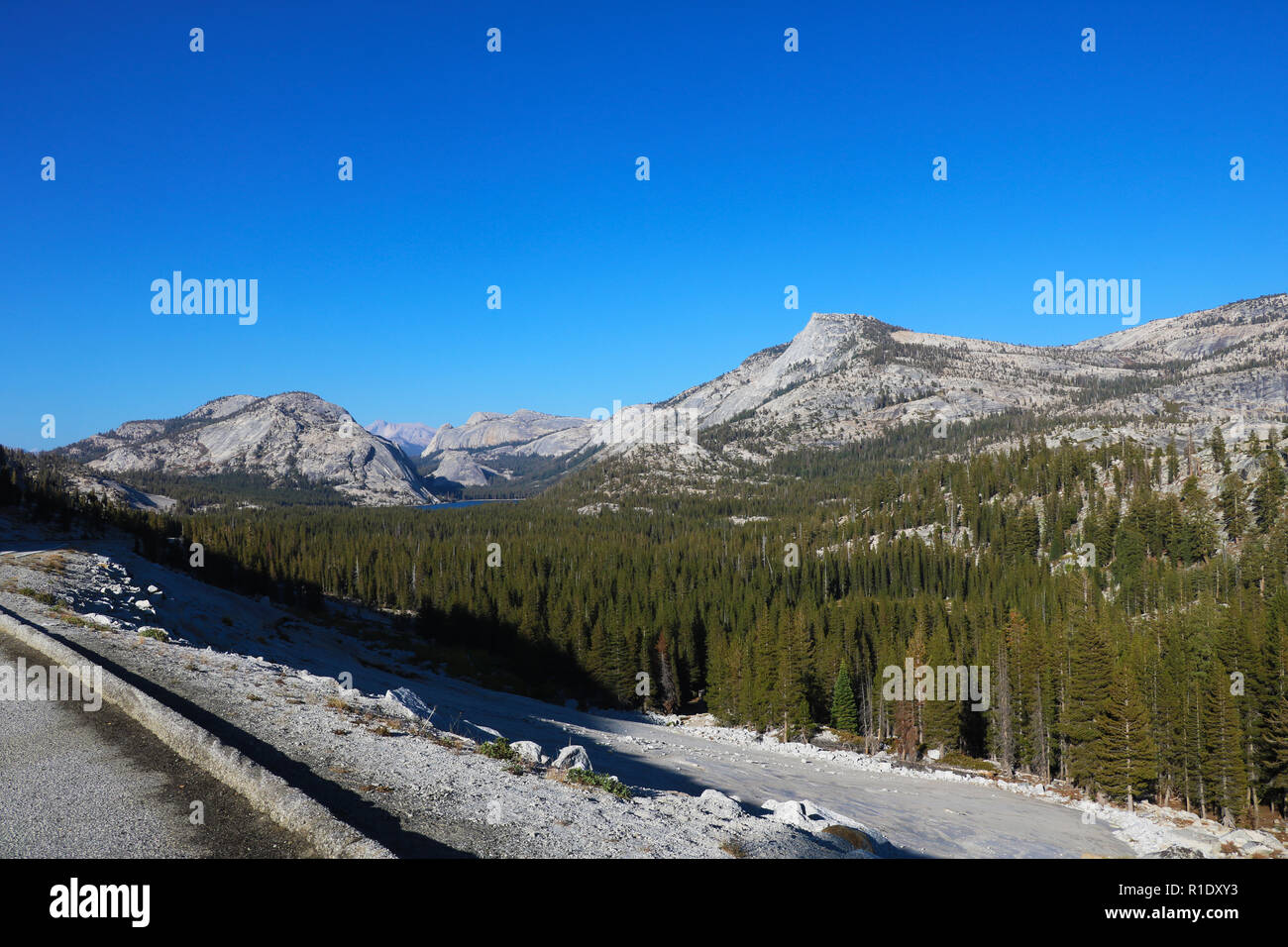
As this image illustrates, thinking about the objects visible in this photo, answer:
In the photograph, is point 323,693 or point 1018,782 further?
point 1018,782

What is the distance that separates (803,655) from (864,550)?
77104 mm

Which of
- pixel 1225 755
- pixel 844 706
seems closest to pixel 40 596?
pixel 844 706

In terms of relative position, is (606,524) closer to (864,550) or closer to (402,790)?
(864,550)

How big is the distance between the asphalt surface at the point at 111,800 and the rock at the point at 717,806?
10.4 m

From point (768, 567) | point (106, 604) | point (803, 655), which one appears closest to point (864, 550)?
point (768, 567)

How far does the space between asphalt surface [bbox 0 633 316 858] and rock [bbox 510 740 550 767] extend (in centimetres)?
828

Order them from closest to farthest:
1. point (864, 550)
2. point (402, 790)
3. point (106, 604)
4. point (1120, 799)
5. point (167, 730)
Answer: point (402, 790) → point (167, 730) → point (106, 604) → point (1120, 799) → point (864, 550)

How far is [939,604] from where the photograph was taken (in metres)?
79.5

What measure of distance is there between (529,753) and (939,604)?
236 feet

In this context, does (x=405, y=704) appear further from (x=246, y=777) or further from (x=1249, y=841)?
(x=1249, y=841)

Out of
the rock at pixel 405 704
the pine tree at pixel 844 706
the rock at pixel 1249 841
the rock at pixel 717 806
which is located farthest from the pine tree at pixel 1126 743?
the rock at pixel 405 704

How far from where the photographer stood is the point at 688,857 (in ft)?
40.3

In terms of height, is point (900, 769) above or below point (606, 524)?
below

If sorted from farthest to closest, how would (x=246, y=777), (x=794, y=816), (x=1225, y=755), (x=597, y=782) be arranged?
(x=1225, y=755) → (x=794, y=816) → (x=597, y=782) → (x=246, y=777)
